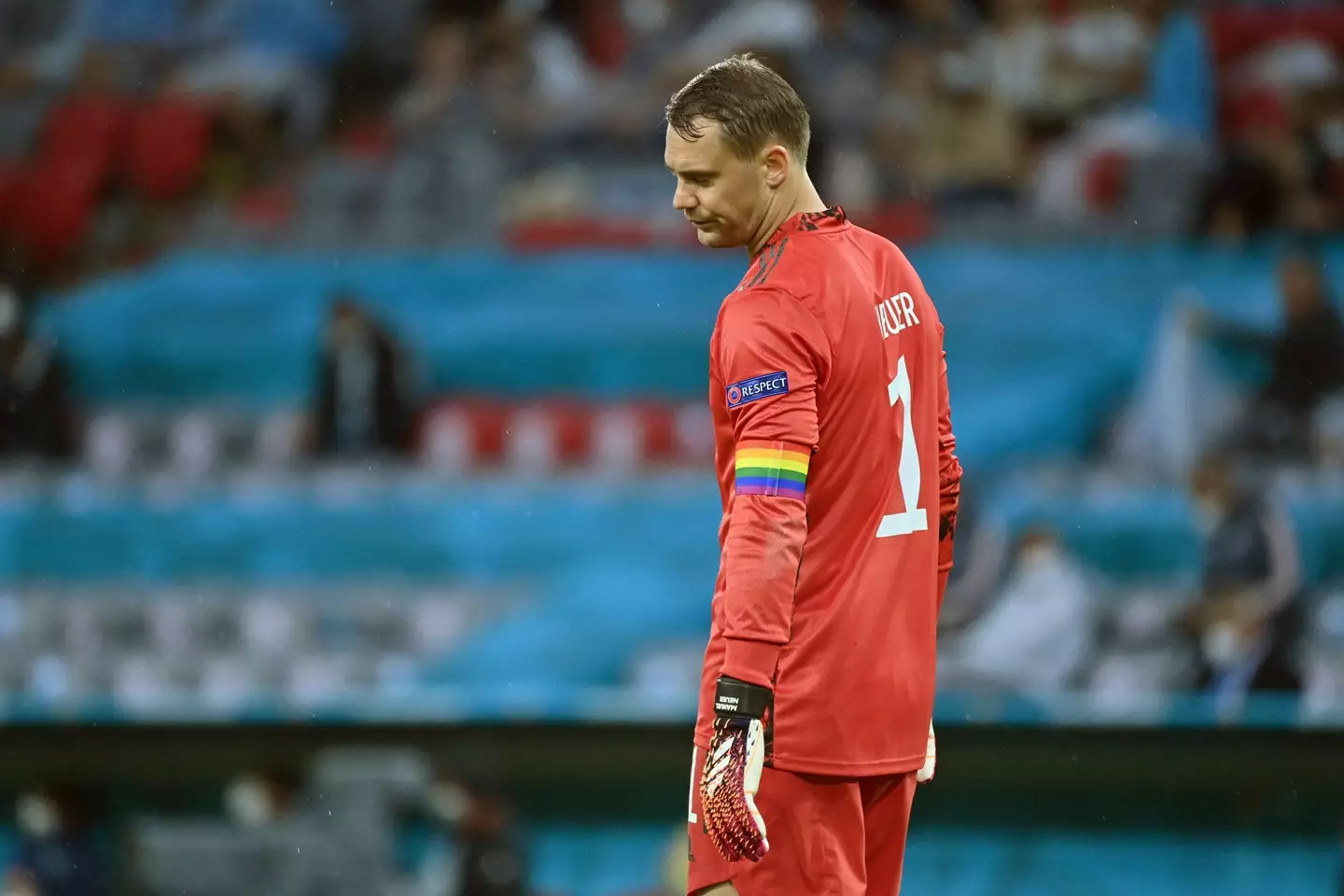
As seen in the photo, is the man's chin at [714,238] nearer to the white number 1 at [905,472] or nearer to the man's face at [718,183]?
the man's face at [718,183]

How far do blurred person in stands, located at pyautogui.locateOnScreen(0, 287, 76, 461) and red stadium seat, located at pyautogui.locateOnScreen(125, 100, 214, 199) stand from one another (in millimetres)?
1662

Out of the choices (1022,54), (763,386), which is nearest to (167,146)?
(1022,54)

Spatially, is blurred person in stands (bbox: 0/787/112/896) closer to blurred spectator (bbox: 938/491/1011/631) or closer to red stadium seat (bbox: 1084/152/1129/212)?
blurred spectator (bbox: 938/491/1011/631)

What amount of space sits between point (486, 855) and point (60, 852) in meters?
1.61

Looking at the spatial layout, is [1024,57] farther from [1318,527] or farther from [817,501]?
[817,501]

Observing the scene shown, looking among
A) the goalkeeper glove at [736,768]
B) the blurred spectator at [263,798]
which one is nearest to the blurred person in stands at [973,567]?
the blurred spectator at [263,798]

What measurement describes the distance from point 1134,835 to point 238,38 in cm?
697

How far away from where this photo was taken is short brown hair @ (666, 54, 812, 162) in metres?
2.64

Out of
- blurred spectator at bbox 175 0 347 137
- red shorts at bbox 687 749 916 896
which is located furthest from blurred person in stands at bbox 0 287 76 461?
red shorts at bbox 687 749 916 896

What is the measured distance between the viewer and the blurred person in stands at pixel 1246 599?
21.5 feet

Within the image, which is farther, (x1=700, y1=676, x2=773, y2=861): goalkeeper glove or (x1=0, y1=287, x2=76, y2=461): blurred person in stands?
(x1=0, y1=287, x2=76, y2=461): blurred person in stands

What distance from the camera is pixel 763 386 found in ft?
8.32

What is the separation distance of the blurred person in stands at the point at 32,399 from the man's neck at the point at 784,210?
6.77 meters

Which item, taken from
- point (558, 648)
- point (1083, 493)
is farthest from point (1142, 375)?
point (558, 648)
